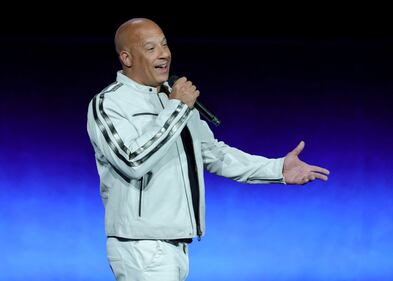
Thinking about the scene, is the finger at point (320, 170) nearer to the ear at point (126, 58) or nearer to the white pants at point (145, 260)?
the white pants at point (145, 260)

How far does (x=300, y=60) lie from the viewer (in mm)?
4113

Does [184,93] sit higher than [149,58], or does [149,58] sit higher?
[149,58]

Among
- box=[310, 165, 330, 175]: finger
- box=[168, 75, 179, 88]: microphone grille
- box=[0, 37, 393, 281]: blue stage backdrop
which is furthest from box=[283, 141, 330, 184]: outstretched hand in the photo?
box=[0, 37, 393, 281]: blue stage backdrop

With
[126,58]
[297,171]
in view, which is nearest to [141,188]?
[126,58]

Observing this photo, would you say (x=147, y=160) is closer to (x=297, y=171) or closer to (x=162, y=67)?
(x=162, y=67)

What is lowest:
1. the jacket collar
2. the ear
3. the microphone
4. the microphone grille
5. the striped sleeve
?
the striped sleeve

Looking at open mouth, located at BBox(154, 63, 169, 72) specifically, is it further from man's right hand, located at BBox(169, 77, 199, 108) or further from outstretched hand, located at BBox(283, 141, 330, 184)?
outstretched hand, located at BBox(283, 141, 330, 184)

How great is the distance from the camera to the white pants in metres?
2.38

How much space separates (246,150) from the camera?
13.7ft

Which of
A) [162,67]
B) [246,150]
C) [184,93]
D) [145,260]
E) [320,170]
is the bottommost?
[145,260]

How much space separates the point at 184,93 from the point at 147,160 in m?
0.20

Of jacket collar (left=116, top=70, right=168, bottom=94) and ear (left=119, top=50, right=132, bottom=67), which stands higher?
ear (left=119, top=50, right=132, bottom=67)

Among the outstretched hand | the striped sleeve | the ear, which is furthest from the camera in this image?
the outstretched hand

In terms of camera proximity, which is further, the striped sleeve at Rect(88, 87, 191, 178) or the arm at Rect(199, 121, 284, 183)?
the arm at Rect(199, 121, 284, 183)
